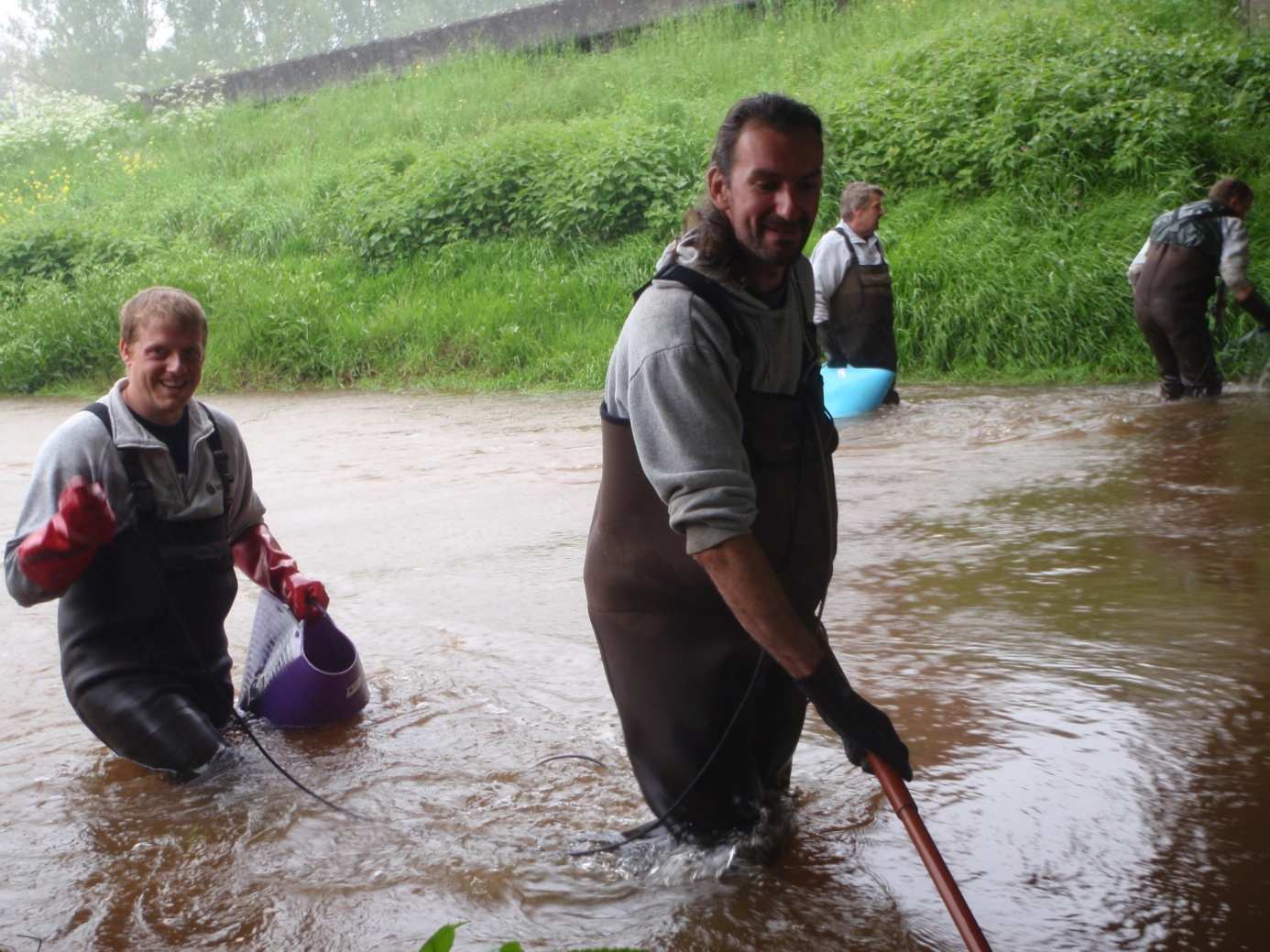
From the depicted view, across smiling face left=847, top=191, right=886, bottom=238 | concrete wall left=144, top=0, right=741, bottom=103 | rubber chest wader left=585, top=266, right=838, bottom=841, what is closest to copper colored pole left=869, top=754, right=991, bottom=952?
rubber chest wader left=585, top=266, right=838, bottom=841

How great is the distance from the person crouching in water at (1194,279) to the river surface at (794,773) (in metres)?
2.77

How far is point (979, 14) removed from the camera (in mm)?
16438

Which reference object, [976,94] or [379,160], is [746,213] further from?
[379,160]

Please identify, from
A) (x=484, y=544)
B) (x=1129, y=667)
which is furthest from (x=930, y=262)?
(x=1129, y=667)

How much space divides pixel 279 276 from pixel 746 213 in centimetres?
1381

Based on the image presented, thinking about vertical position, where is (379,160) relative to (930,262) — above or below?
above

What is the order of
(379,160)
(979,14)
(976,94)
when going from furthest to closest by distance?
(379,160), (979,14), (976,94)

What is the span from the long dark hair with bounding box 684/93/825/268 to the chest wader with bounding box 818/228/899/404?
671 centimetres

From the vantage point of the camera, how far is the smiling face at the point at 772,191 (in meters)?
2.60

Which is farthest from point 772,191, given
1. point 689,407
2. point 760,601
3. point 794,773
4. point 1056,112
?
point 1056,112

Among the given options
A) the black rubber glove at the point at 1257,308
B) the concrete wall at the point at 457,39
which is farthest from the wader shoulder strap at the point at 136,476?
the concrete wall at the point at 457,39

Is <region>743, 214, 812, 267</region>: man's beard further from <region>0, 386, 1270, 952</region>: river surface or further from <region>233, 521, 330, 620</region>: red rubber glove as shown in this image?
<region>233, 521, 330, 620</region>: red rubber glove

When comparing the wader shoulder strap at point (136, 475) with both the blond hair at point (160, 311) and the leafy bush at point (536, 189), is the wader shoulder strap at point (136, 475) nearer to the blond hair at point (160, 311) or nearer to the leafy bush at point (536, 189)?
the blond hair at point (160, 311)

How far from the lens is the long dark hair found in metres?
2.61
